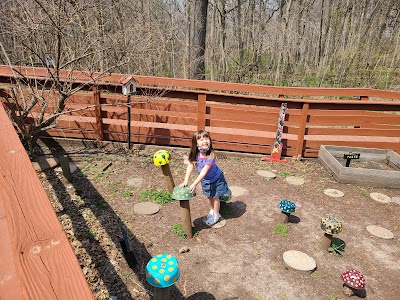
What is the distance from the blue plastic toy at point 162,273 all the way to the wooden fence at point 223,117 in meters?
4.33

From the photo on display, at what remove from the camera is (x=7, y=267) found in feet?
3.50

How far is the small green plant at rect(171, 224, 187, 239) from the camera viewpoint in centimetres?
395

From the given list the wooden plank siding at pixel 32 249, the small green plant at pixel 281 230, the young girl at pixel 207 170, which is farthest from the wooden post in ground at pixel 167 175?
the wooden plank siding at pixel 32 249

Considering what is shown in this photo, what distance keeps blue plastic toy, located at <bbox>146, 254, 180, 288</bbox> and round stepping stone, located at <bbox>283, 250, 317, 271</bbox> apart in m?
1.80

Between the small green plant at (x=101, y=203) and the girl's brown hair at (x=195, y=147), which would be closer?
the girl's brown hair at (x=195, y=147)

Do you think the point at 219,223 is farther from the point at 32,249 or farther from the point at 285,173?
the point at 32,249

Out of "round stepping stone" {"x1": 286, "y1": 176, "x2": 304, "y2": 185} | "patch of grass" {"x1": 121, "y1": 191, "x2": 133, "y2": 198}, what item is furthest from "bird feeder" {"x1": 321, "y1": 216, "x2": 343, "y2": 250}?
"patch of grass" {"x1": 121, "y1": 191, "x2": 133, "y2": 198}

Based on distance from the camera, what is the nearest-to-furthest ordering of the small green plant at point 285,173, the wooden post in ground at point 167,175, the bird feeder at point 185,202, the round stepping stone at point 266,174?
the bird feeder at point 185,202 → the wooden post in ground at point 167,175 → the round stepping stone at point 266,174 → the small green plant at point 285,173

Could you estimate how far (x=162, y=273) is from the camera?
2270mm

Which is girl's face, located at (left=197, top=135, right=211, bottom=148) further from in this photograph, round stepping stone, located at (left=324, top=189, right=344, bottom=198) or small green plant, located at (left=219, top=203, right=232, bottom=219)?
round stepping stone, located at (left=324, top=189, right=344, bottom=198)

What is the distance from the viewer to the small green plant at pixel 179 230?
395 centimetres

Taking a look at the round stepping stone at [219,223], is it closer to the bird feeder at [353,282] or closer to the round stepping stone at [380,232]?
the bird feeder at [353,282]

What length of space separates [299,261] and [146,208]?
7.53ft

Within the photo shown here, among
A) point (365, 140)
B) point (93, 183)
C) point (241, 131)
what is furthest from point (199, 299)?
point (365, 140)
